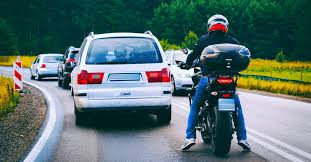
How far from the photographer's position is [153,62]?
10.0 metres

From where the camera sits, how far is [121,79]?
32.0ft

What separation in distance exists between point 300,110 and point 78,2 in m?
104

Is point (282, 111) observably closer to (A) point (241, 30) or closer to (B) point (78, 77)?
(B) point (78, 77)

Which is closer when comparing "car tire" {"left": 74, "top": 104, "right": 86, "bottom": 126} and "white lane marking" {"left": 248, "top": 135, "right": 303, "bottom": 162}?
"white lane marking" {"left": 248, "top": 135, "right": 303, "bottom": 162}

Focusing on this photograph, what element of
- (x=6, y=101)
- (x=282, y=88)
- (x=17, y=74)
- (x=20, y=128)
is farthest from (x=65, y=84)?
(x=20, y=128)

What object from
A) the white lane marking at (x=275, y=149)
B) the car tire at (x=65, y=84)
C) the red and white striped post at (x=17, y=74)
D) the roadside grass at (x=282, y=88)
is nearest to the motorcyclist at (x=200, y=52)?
the white lane marking at (x=275, y=149)

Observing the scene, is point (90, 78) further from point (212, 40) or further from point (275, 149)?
point (275, 149)

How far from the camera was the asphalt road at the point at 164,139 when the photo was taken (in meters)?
7.11

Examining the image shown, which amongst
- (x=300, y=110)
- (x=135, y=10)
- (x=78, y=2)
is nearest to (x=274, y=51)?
(x=135, y=10)

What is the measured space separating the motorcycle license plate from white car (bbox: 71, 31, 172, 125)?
128 inches

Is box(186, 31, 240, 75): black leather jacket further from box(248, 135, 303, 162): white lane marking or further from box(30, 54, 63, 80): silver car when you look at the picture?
box(30, 54, 63, 80): silver car

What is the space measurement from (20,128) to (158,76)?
2812 mm

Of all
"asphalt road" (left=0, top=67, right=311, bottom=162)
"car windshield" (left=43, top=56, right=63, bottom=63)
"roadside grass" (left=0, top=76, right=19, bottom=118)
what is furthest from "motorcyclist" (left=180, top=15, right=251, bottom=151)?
"car windshield" (left=43, top=56, right=63, bottom=63)

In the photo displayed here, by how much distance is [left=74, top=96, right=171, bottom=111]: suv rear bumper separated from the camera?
9.69 m
